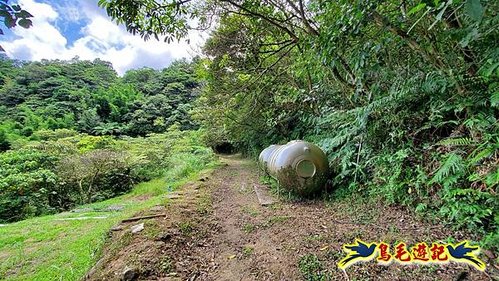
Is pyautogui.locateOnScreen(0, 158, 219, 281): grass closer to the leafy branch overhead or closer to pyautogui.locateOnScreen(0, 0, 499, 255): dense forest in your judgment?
the leafy branch overhead

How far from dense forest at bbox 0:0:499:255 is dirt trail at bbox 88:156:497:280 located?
532 millimetres

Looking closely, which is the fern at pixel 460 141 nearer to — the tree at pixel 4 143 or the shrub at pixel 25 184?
the shrub at pixel 25 184

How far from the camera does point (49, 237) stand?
4605mm

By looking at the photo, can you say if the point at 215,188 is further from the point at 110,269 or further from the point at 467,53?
the point at 467,53

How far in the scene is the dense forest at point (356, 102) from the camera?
102 inches

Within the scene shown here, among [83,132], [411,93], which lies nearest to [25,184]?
[411,93]

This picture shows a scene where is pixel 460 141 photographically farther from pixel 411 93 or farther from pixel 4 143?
pixel 4 143

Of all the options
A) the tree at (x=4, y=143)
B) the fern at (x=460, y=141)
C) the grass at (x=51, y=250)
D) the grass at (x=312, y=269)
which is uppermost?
the tree at (x=4, y=143)

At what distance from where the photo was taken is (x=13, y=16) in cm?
114

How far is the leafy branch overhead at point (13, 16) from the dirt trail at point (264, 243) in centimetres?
196

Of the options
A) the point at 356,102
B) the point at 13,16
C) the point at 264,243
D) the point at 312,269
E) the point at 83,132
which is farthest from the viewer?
the point at 83,132

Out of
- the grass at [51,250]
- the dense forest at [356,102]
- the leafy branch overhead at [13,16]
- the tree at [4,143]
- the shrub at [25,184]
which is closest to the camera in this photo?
the leafy branch overhead at [13,16]

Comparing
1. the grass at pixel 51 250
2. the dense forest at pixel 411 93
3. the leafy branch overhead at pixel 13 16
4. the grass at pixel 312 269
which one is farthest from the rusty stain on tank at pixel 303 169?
the leafy branch overhead at pixel 13 16

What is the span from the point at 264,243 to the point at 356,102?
12.3 feet
